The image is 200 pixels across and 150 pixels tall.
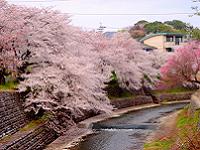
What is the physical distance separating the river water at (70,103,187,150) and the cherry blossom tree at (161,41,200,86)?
10882mm

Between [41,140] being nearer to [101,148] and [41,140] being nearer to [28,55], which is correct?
[101,148]

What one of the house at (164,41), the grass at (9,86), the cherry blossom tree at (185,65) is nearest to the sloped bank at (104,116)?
the cherry blossom tree at (185,65)

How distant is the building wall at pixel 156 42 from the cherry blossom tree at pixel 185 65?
29.1 m

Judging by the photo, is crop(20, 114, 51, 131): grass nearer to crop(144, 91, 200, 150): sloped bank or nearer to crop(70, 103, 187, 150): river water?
crop(70, 103, 187, 150): river water

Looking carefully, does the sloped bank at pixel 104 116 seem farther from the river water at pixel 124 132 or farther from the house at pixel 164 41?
the house at pixel 164 41

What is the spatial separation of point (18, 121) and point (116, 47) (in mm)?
28634

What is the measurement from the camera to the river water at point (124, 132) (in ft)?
88.5

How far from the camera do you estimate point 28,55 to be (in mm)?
34406

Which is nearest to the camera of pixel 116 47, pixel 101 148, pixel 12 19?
pixel 101 148

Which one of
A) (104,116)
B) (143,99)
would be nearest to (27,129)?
(104,116)

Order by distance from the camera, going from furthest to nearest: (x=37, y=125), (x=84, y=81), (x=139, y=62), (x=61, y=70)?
1. (x=139, y=62)
2. (x=84, y=81)
3. (x=61, y=70)
4. (x=37, y=125)

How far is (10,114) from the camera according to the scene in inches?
1050

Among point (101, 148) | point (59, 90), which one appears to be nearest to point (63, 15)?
point (59, 90)

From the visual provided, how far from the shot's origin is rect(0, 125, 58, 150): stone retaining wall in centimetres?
2201
